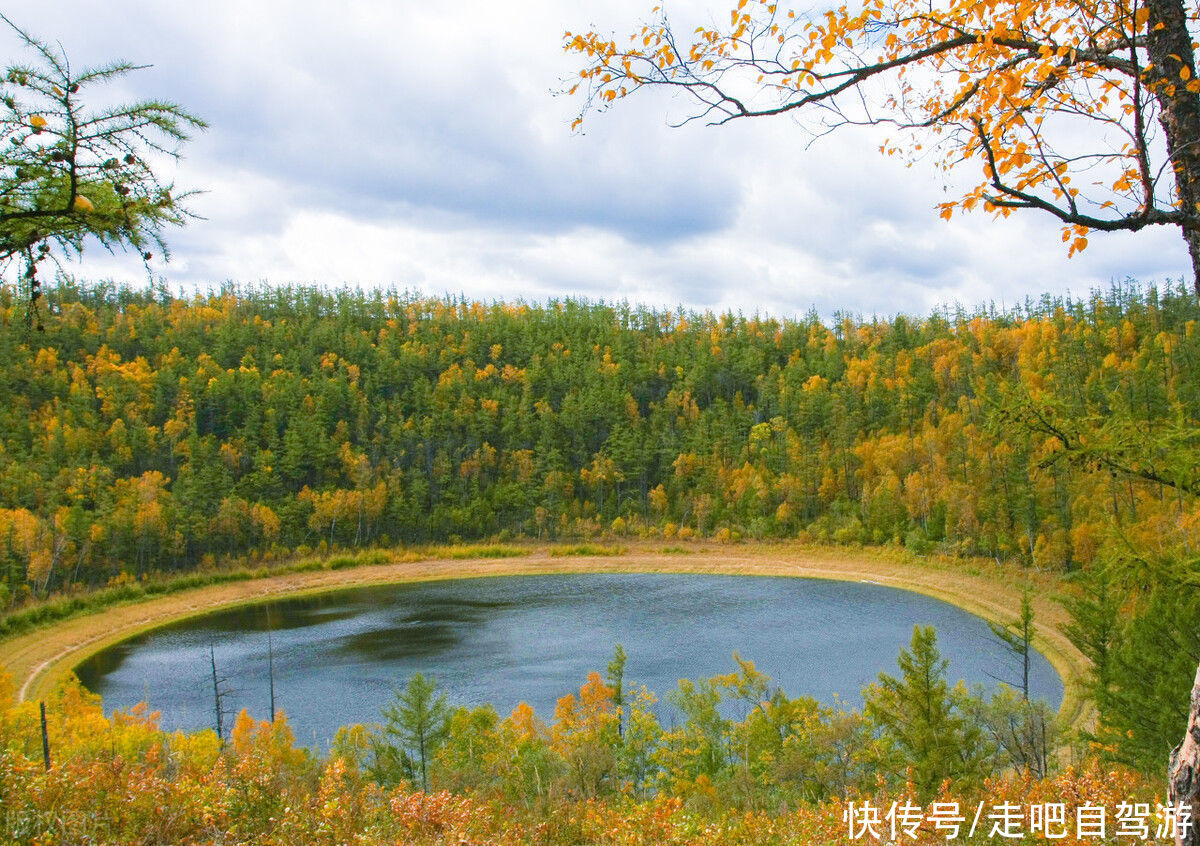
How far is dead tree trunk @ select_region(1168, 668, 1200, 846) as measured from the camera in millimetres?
3150

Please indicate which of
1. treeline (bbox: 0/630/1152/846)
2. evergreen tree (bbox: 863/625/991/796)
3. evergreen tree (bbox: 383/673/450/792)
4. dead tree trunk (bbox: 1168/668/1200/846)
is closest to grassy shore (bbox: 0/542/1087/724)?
treeline (bbox: 0/630/1152/846)

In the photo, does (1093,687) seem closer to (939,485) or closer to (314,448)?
(939,485)

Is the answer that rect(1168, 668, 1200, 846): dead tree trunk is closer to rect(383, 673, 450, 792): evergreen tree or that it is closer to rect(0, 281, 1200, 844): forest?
rect(0, 281, 1200, 844): forest

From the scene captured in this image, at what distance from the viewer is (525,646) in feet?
132

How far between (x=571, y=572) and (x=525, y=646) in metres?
26.3

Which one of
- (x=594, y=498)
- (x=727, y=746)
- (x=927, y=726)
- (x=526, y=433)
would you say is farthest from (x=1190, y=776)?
(x=526, y=433)

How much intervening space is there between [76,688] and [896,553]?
2162 inches

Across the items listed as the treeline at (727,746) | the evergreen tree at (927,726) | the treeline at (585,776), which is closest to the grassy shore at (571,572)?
→ the treeline at (585,776)

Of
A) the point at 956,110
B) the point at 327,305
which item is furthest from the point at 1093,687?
the point at 327,305

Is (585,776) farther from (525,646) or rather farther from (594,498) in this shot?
(594,498)

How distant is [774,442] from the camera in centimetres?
8450

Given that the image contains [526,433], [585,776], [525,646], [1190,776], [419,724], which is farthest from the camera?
[526,433]

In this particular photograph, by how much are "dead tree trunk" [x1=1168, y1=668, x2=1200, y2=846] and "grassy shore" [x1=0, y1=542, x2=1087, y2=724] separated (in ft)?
92.8

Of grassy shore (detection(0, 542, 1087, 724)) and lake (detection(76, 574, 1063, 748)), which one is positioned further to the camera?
grassy shore (detection(0, 542, 1087, 724))
